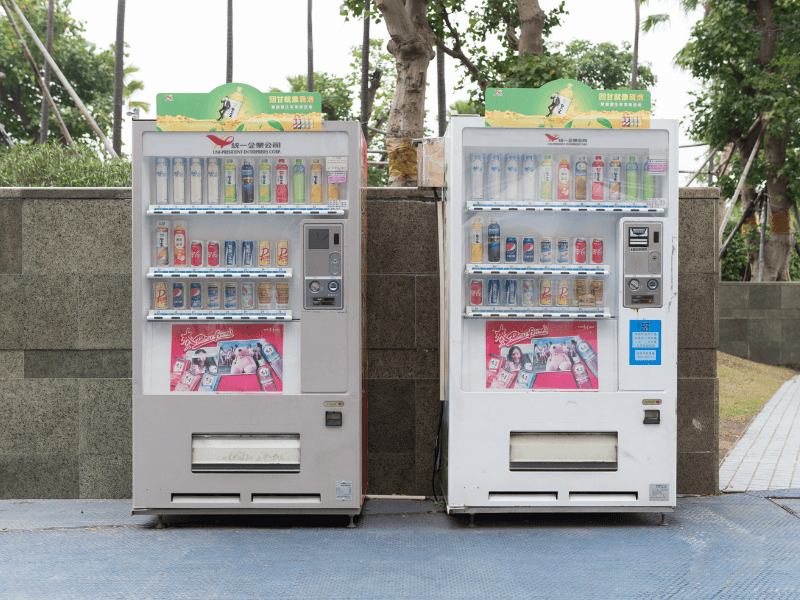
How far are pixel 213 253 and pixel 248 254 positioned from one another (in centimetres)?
21

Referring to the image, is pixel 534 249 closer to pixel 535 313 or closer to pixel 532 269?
pixel 532 269

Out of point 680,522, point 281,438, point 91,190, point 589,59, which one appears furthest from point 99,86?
point 680,522

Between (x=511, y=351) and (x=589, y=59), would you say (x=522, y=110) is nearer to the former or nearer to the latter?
(x=511, y=351)

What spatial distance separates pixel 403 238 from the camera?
4.57 m

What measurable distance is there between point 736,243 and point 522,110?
1496 centimetres

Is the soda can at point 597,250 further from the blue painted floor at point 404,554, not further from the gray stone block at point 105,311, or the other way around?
the gray stone block at point 105,311

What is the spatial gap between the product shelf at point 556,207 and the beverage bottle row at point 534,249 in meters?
0.16

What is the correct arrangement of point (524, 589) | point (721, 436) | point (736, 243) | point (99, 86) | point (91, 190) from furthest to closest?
point (99, 86) < point (736, 243) < point (721, 436) < point (91, 190) < point (524, 589)

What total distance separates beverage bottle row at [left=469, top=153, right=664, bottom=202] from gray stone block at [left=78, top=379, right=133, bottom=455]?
2.78 metres

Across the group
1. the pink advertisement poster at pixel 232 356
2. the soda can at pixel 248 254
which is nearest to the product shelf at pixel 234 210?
the soda can at pixel 248 254

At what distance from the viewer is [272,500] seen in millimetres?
3918

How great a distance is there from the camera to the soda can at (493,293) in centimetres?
410

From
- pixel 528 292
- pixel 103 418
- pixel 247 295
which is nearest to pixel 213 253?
pixel 247 295

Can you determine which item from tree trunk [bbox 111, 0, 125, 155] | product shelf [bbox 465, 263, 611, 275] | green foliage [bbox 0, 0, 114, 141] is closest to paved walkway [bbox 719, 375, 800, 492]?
product shelf [bbox 465, 263, 611, 275]
